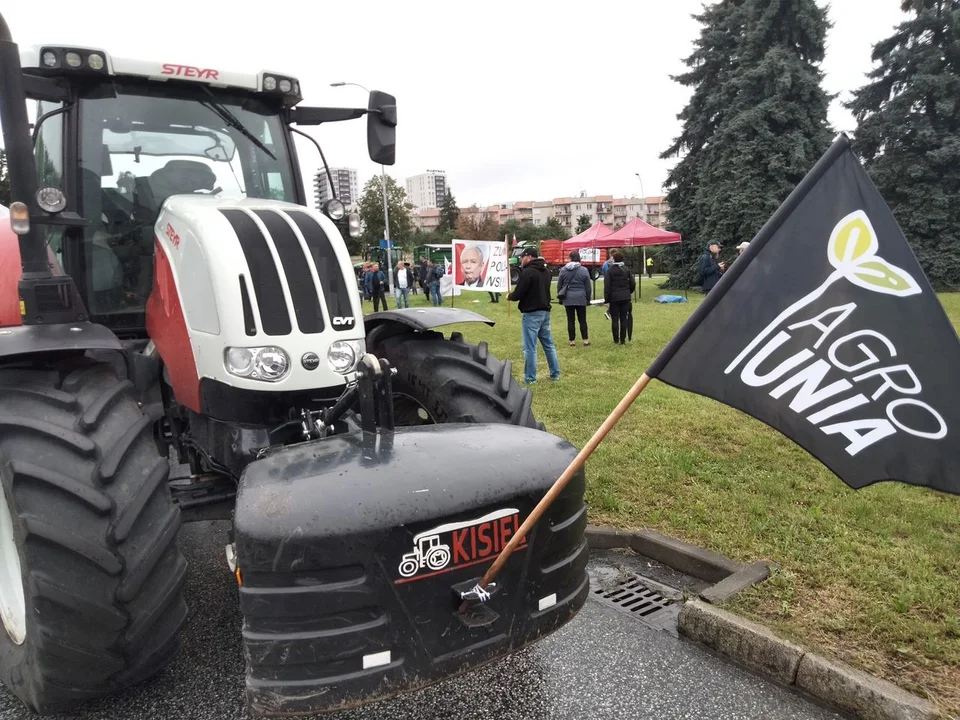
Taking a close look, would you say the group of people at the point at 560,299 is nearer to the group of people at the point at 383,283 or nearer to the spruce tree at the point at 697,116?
the group of people at the point at 383,283

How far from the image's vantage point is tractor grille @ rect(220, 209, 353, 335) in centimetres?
275

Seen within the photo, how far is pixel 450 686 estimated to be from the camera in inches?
112

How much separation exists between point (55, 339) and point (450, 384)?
5.53ft

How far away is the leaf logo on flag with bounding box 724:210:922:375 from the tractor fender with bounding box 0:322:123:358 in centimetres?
246

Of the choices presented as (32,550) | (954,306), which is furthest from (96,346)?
(954,306)

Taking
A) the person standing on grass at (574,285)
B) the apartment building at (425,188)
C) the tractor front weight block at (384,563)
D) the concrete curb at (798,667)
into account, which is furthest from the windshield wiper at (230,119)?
the apartment building at (425,188)

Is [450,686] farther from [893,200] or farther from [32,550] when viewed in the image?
[893,200]

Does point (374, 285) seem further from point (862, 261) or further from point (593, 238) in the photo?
point (862, 261)

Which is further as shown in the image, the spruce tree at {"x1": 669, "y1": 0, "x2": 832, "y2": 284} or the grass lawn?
the spruce tree at {"x1": 669, "y1": 0, "x2": 832, "y2": 284}

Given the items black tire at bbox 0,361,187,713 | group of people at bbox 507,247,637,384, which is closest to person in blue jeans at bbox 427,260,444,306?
group of people at bbox 507,247,637,384

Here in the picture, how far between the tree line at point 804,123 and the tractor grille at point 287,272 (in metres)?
22.7

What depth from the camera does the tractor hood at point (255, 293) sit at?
2715 millimetres

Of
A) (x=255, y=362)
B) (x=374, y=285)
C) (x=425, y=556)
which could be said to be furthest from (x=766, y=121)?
(x=425, y=556)

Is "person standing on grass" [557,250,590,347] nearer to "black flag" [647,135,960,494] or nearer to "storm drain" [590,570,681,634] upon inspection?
"storm drain" [590,570,681,634]
